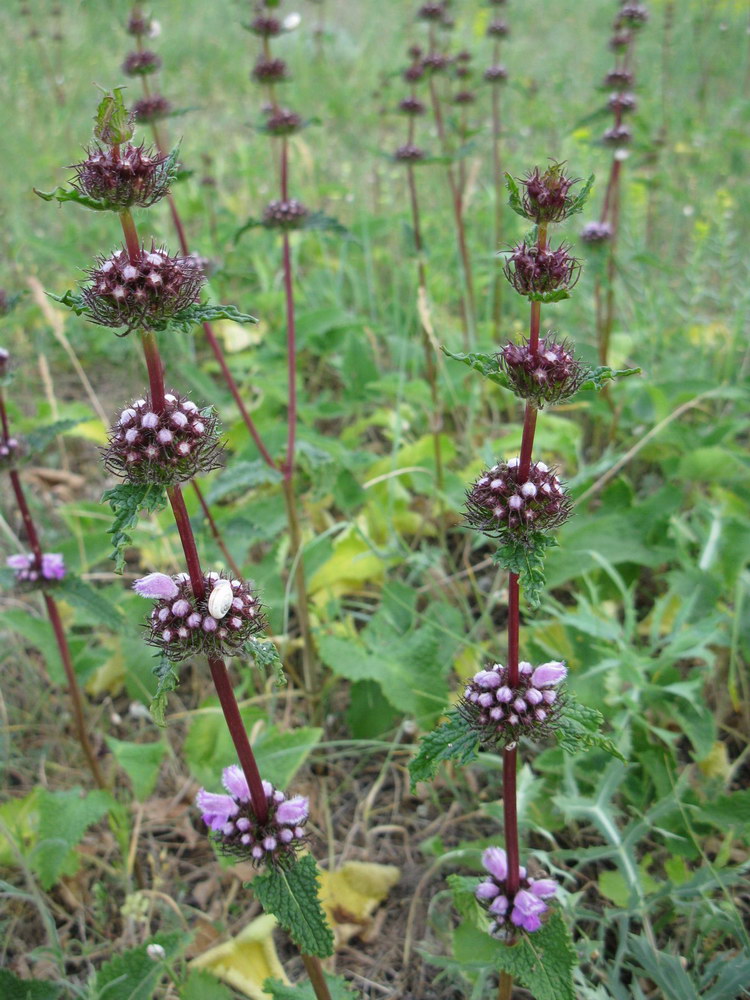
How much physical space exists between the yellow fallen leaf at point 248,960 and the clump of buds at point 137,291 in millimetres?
1471

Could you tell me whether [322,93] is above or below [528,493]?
above

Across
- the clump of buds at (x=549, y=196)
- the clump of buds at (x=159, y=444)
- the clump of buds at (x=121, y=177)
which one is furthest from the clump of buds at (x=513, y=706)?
the clump of buds at (x=121, y=177)

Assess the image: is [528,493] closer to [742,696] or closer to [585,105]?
[742,696]

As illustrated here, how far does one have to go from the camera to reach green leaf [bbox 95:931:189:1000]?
1.65 m

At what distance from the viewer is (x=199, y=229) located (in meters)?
5.37

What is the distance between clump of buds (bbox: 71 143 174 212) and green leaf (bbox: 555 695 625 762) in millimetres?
1091

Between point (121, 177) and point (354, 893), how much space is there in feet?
5.80

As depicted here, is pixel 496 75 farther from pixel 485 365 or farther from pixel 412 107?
pixel 485 365

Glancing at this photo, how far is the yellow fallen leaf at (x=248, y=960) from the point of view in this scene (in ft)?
5.92

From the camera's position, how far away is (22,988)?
5.51 feet

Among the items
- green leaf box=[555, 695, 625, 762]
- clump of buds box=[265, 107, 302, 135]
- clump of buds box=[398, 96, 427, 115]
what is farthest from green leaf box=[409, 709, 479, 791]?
clump of buds box=[398, 96, 427, 115]

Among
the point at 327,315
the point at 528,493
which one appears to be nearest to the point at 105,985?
the point at 528,493

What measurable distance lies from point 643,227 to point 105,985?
4491mm

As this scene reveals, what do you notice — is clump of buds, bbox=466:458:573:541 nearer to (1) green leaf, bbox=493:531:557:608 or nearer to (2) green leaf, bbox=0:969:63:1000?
(1) green leaf, bbox=493:531:557:608
